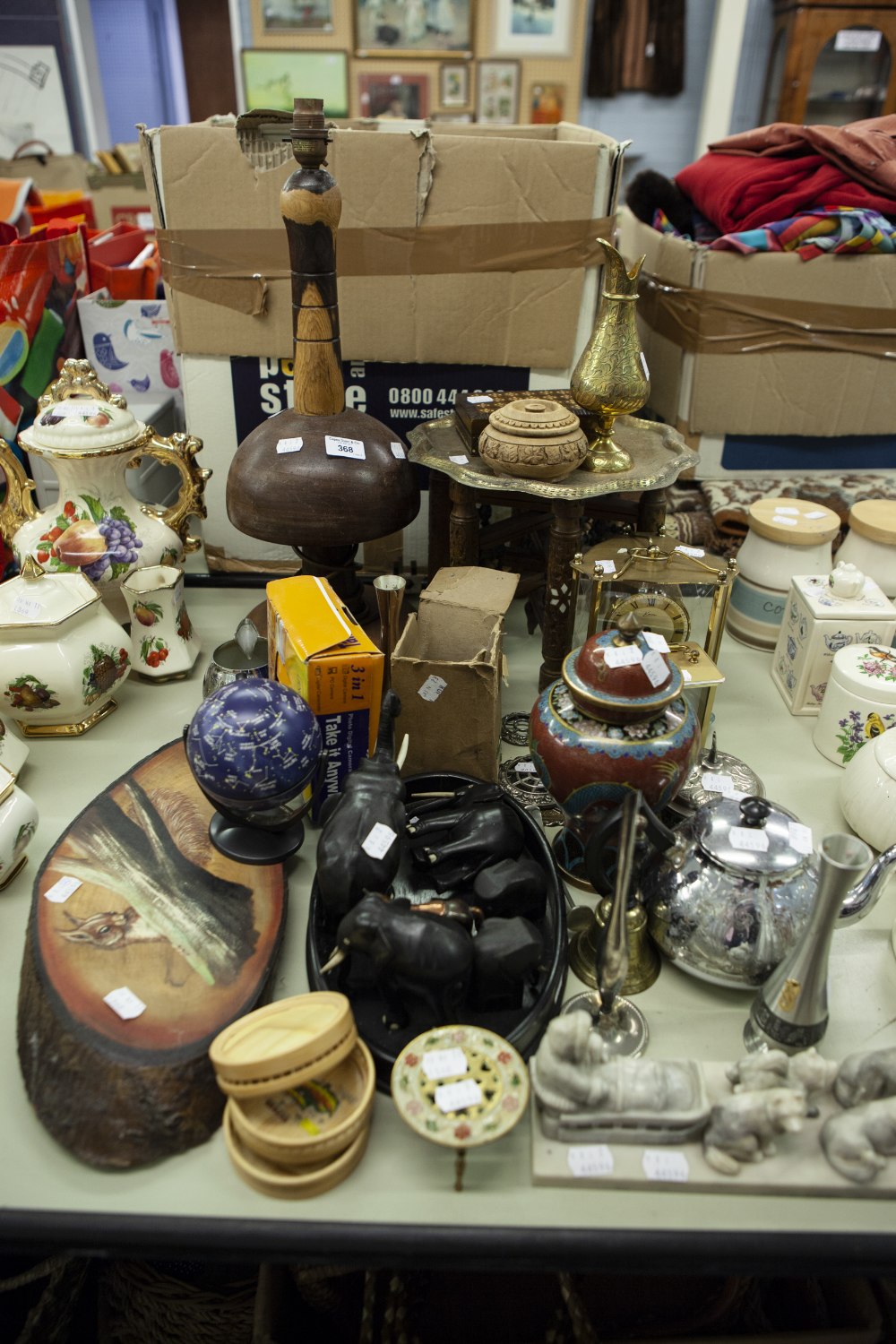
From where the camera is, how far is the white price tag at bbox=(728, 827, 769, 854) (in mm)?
1184

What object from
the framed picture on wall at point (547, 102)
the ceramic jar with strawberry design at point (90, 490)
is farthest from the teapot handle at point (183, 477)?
the framed picture on wall at point (547, 102)

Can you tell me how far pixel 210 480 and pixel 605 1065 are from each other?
5.31ft

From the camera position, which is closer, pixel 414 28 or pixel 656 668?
pixel 656 668

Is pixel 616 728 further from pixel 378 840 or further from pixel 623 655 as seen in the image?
pixel 378 840

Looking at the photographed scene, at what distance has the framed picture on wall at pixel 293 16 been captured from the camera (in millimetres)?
4184

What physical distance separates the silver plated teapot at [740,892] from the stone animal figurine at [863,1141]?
213 mm

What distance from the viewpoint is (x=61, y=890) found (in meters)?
1.29

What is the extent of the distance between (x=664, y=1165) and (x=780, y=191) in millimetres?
2094

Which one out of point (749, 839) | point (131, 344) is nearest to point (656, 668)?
point (749, 839)

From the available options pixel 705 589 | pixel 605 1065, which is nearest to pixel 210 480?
pixel 705 589

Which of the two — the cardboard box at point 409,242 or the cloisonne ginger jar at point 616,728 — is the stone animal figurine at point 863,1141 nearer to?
the cloisonne ginger jar at point 616,728

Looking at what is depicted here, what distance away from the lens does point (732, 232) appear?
2.14m

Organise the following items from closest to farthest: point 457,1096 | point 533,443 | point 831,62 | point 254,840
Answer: point 457,1096, point 254,840, point 533,443, point 831,62

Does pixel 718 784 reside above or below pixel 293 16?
below
